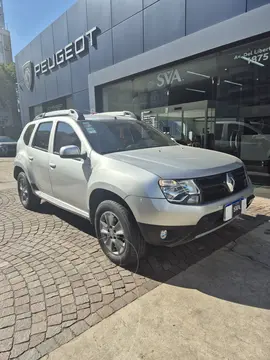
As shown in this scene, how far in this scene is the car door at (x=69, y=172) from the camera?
344 centimetres

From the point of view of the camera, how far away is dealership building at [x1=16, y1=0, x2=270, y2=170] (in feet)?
21.0

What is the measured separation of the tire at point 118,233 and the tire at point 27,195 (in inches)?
96.2

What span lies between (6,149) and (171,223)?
18030 millimetres

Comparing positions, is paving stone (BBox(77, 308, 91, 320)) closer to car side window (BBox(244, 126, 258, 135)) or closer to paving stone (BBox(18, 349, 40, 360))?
paving stone (BBox(18, 349, 40, 360))

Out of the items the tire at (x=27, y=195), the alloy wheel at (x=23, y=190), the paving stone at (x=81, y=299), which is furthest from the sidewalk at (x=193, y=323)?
the alloy wheel at (x=23, y=190)

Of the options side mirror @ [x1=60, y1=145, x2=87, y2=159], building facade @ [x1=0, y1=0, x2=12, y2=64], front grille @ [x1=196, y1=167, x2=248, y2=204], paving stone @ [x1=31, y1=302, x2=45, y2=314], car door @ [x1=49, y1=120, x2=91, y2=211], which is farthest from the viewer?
building facade @ [x1=0, y1=0, x2=12, y2=64]

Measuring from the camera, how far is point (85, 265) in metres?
3.10

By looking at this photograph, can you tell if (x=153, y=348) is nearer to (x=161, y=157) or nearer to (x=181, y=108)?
(x=161, y=157)

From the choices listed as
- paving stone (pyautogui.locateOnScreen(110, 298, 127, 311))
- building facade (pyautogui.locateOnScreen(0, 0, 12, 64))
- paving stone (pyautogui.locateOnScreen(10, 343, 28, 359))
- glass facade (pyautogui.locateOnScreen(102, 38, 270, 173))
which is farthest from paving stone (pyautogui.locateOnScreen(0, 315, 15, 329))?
building facade (pyautogui.locateOnScreen(0, 0, 12, 64))

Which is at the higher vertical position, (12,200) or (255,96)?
(255,96)

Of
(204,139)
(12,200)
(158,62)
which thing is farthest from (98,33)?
(12,200)

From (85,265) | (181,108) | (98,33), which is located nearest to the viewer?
(85,265)

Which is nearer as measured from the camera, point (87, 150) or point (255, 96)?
point (87, 150)

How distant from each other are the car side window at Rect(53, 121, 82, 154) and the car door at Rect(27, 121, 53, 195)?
10.1 inches
